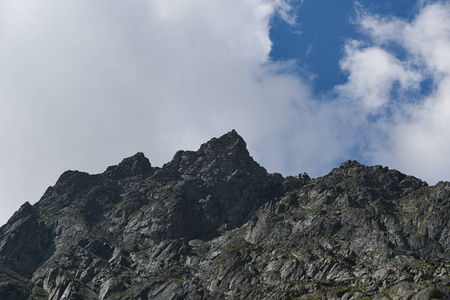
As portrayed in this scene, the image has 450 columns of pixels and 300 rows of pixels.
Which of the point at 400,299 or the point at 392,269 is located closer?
the point at 400,299

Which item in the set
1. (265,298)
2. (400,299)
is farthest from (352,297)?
(265,298)

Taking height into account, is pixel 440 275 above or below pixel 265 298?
above

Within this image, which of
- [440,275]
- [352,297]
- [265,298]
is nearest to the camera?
[352,297]

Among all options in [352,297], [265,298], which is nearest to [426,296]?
[352,297]

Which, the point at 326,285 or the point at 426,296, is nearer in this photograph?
the point at 426,296

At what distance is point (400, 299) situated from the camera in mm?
151875

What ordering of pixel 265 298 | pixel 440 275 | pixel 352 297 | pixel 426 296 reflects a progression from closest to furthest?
pixel 426 296 → pixel 352 297 → pixel 440 275 → pixel 265 298

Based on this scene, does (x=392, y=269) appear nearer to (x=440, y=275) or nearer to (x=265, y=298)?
(x=440, y=275)

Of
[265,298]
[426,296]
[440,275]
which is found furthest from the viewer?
[265,298]

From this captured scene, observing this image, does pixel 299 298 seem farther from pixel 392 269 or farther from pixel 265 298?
pixel 392 269

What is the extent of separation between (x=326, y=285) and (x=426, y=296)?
176ft

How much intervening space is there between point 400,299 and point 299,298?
45206 mm

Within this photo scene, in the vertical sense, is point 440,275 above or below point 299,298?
above

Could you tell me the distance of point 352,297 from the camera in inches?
6747
